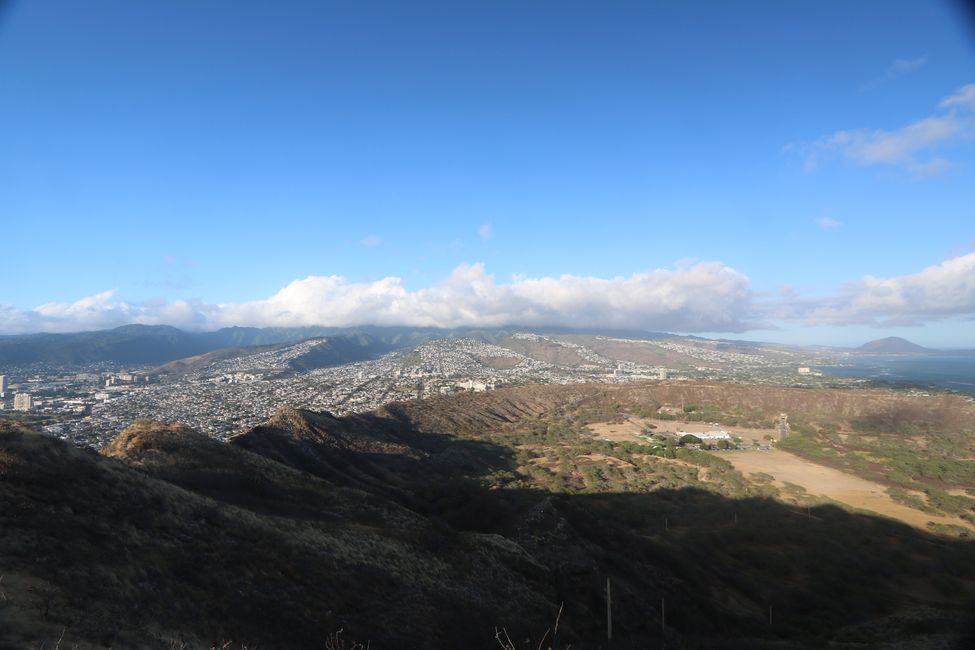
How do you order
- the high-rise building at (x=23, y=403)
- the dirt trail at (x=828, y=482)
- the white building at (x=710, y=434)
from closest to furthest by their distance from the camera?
the dirt trail at (x=828, y=482) → the high-rise building at (x=23, y=403) → the white building at (x=710, y=434)

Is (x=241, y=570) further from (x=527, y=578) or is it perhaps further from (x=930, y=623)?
(x=930, y=623)

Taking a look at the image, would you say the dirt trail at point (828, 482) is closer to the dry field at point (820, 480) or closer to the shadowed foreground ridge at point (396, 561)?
the dry field at point (820, 480)

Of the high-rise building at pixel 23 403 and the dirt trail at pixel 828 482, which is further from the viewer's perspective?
the high-rise building at pixel 23 403

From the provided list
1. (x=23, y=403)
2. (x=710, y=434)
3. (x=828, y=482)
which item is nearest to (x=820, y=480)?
(x=828, y=482)

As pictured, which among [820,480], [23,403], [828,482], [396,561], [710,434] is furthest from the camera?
[710,434]

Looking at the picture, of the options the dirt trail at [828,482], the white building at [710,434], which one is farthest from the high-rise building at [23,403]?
the dirt trail at [828,482]

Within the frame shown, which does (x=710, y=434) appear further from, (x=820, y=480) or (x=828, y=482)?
(x=828, y=482)
